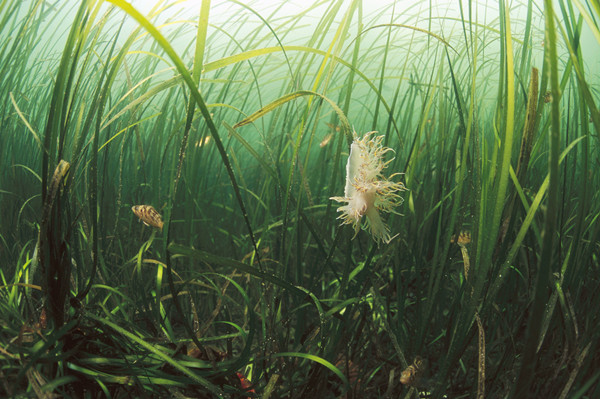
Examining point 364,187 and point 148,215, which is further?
point 148,215

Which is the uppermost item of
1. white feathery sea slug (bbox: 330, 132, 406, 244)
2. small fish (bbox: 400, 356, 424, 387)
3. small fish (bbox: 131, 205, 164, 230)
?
white feathery sea slug (bbox: 330, 132, 406, 244)

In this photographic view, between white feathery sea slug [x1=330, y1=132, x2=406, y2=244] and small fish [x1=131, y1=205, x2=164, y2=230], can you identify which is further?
small fish [x1=131, y1=205, x2=164, y2=230]

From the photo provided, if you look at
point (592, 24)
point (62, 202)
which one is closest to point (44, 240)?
point (62, 202)

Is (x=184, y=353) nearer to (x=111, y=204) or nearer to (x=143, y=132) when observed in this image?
(x=111, y=204)

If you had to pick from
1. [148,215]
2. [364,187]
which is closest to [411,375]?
[364,187]

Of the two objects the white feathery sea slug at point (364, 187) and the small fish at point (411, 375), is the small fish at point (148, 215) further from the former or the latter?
the small fish at point (411, 375)

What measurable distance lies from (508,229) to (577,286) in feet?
1.36

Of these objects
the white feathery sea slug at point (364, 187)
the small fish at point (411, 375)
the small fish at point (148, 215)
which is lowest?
the small fish at point (411, 375)

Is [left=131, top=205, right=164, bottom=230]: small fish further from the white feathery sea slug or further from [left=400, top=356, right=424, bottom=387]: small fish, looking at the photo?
→ [left=400, top=356, right=424, bottom=387]: small fish

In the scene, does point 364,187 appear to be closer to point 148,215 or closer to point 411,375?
point 411,375

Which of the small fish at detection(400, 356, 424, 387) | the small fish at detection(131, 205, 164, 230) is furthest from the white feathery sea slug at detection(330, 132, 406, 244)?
the small fish at detection(131, 205, 164, 230)

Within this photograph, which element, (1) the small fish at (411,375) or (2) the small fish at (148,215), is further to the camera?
(2) the small fish at (148,215)

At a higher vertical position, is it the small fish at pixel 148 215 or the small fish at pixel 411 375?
the small fish at pixel 148 215

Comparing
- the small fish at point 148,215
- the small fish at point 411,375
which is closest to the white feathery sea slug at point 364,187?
the small fish at point 411,375
